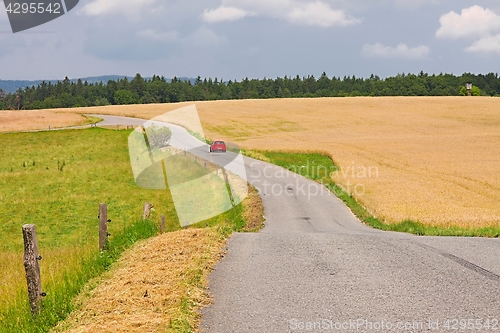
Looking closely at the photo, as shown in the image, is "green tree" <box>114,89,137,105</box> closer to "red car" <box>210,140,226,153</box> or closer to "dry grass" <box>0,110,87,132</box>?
"dry grass" <box>0,110,87,132</box>

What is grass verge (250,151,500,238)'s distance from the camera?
18.6m

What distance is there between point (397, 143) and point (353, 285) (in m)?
59.9

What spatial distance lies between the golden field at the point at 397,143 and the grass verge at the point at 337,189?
0.70m

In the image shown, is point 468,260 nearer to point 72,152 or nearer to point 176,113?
point 176,113

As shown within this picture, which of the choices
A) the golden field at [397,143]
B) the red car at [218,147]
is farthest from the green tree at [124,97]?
the red car at [218,147]

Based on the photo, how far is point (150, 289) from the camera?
8.45 metres

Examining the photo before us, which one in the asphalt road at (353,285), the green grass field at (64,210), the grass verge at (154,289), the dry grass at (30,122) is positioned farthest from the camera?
the dry grass at (30,122)

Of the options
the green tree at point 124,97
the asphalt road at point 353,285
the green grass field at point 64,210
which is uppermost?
the green tree at point 124,97

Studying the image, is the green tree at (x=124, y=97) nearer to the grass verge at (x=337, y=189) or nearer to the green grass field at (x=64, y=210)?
the green grass field at (x=64, y=210)

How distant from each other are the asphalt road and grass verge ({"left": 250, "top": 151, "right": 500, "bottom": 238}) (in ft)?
14.2

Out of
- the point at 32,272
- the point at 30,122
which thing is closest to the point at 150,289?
the point at 32,272

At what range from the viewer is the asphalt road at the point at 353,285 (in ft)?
23.5

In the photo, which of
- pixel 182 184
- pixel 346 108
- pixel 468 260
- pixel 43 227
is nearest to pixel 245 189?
pixel 182 184

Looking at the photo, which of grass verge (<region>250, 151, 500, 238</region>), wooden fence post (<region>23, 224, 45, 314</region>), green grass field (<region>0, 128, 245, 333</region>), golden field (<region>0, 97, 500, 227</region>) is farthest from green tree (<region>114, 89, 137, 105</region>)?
wooden fence post (<region>23, 224, 45, 314</region>)
